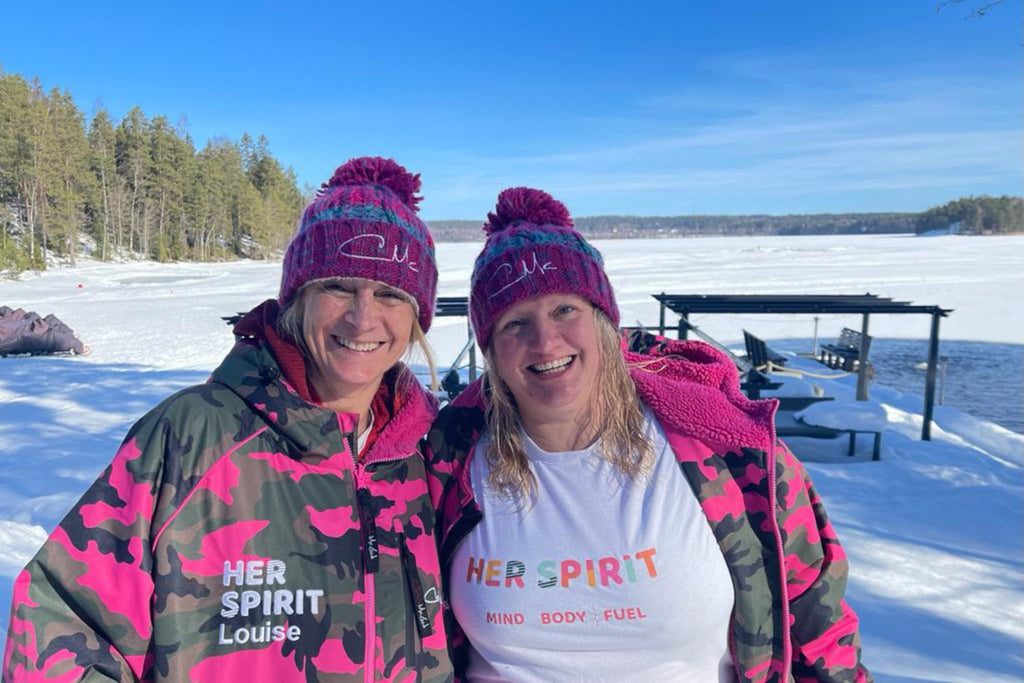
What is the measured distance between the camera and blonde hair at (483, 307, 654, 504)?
175 cm

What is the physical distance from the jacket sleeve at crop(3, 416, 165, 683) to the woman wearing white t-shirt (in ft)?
2.24

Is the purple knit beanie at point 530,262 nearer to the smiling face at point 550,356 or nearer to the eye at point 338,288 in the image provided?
the smiling face at point 550,356

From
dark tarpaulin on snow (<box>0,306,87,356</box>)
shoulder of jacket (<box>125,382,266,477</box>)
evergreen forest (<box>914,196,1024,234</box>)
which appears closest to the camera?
shoulder of jacket (<box>125,382,266,477</box>)

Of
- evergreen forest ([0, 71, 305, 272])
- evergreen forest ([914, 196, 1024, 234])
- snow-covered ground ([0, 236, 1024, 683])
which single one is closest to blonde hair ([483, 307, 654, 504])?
snow-covered ground ([0, 236, 1024, 683])

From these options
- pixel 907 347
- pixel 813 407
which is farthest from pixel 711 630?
pixel 907 347

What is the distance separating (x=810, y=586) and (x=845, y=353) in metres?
12.9

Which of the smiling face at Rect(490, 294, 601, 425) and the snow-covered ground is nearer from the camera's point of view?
the smiling face at Rect(490, 294, 601, 425)

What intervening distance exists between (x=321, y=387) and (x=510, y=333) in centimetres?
51

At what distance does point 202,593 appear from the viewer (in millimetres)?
1404

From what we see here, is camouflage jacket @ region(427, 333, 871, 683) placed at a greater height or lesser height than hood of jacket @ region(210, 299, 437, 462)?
lesser

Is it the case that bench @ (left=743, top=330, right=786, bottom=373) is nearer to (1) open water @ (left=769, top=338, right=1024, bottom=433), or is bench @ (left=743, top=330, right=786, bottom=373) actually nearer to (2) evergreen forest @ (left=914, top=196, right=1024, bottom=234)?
(1) open water @ (left=769, top=338, right=1024, bottom=433)

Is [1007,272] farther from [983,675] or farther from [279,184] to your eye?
[279,184]

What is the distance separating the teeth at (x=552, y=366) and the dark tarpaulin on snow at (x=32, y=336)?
1404cm

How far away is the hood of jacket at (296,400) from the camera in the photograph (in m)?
1.55
